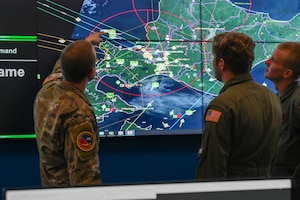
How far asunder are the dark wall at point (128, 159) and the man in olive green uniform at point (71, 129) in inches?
41.9

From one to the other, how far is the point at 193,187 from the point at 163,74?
2.37 metres

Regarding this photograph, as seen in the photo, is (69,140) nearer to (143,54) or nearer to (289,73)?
(289,73)

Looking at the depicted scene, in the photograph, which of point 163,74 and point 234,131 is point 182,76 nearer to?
point 163,74

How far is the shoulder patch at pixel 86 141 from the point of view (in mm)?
1947

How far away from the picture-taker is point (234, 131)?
1915 millimetres

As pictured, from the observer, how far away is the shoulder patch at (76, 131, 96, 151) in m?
1.95

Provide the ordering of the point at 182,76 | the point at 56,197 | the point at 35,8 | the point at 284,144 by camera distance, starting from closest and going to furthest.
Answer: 1. the point at 56,197
2. the point at 284,144
3. the point at 35,8
4. the point at 182,76

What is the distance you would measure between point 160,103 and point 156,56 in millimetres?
337

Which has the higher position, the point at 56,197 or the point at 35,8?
the point at 35,8

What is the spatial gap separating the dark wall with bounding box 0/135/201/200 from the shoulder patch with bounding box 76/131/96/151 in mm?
1216

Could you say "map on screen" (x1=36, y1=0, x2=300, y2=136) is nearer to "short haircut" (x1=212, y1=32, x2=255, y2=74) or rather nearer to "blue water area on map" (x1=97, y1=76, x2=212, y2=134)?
"blue water area on map" (x1=97, y1=76, x2=212, y2=134)

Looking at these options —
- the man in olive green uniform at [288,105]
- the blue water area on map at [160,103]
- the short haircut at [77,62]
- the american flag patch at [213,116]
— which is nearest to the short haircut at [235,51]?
the american flag patch at [213,116]

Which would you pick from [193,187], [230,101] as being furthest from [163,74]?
[193,187]

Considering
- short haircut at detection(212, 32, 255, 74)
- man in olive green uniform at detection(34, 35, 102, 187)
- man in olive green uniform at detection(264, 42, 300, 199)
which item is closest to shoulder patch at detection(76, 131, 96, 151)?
man in olive green uniform at detection(34, 35, 102, 187)
